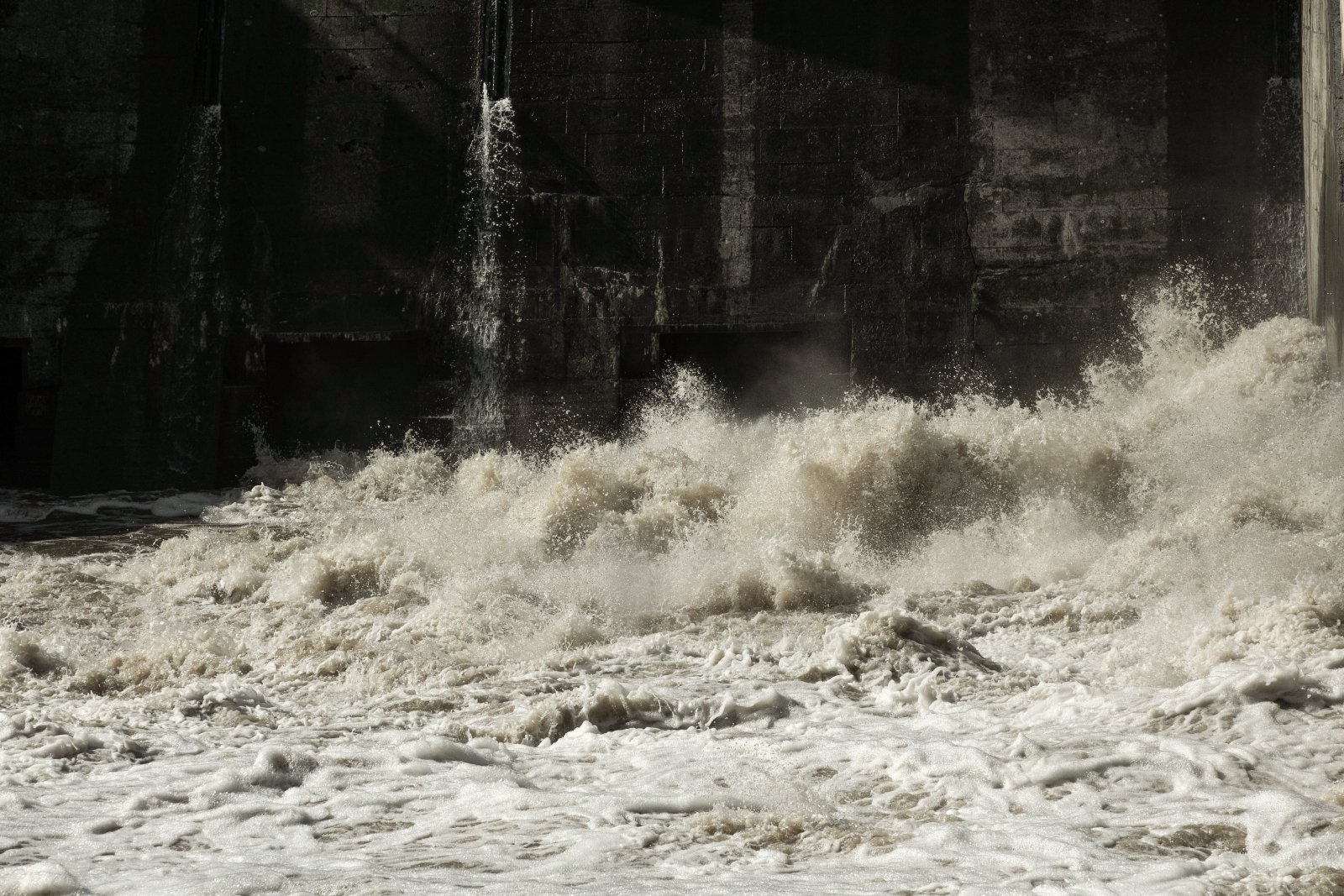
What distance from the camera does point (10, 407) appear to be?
464 inches

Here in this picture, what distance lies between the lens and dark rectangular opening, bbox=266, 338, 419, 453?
10977 millimetres

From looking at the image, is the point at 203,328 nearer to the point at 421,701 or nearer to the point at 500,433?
the point at 500,433

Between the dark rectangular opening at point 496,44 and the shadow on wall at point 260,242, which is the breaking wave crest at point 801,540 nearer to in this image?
the shadow on wall at point 260,242

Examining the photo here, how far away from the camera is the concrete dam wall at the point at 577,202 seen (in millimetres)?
10281

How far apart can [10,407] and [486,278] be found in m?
4.36

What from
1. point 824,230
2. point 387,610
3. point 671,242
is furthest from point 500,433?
point 387,610

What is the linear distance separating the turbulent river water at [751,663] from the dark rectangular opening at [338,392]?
77 cm

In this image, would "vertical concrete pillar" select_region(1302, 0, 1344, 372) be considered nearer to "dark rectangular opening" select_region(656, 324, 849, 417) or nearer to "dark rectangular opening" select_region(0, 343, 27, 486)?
"dark rectangular opening" select_region(656, 324, 849, 417)

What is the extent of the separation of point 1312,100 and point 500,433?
20.2 feet

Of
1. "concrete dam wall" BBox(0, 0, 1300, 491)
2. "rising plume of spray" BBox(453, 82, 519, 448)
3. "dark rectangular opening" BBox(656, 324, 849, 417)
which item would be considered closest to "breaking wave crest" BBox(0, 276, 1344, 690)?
"dark rectangular opening" BBox(656, 324, 849, 417)

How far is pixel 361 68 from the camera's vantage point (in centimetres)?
1109

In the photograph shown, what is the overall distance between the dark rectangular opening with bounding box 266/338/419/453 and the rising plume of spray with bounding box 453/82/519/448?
1.65 feet

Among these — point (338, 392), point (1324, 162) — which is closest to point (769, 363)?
point (338, 392)

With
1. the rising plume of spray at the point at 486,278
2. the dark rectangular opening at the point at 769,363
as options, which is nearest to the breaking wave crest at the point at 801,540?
A: the dark rectangular opening at the point at 769,363
